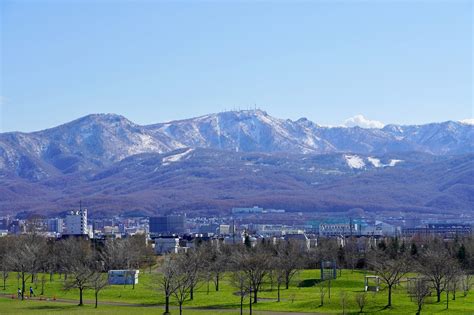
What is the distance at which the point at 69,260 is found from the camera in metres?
75.8

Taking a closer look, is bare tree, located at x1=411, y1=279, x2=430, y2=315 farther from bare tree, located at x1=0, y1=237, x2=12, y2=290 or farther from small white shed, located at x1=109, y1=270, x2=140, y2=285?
bare tree, located at x1=0, y1=237, x2=12, y2=290

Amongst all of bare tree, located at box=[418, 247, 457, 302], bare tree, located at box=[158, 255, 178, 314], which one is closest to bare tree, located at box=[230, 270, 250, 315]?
bare tree, located at box=[158, 255, 178, 314]

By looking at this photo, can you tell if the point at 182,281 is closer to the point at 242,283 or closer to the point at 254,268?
the point at 242,283

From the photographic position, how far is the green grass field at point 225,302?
161 ft

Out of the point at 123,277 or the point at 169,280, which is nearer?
the point at 169,280

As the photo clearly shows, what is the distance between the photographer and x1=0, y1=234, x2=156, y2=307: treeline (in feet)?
204

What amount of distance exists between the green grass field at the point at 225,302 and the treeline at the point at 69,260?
1296 mm

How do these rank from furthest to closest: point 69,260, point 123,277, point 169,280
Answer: point 69,260, point 123,277, point 169,280

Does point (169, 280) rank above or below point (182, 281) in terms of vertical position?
above

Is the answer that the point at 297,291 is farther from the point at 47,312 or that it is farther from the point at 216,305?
the point at 47,312

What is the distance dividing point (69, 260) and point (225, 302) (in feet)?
82.8

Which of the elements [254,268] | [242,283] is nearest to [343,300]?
[242,283]

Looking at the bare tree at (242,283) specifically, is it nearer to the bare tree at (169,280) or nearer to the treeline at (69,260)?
the bare tree at (169,280)

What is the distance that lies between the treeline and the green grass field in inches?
51.0
